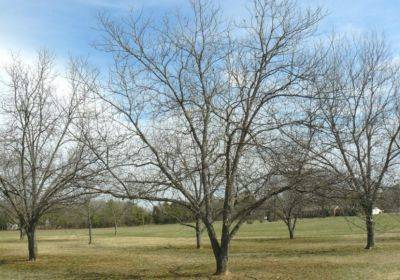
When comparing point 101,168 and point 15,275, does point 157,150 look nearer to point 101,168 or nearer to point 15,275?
point 101,168

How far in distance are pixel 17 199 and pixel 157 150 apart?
11.0 m

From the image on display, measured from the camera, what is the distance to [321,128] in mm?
13195

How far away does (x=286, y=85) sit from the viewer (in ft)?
44.9

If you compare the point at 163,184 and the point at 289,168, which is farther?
the point at 163,184

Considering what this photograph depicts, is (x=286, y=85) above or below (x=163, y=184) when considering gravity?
above

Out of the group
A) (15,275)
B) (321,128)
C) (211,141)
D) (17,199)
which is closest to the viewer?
(321,128)

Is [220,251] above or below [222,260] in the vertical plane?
above

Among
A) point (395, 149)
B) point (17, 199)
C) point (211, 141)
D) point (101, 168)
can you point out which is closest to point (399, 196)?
point (395, 149)

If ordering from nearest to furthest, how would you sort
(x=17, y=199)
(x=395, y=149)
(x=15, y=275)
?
(x=15, y=275), (x=17, y=199), (x=395, y=149)

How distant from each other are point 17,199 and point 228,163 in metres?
13.1

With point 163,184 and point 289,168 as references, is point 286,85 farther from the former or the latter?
point 163,184

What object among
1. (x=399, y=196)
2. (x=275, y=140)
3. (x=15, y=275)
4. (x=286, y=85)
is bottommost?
(x=15, y=275)

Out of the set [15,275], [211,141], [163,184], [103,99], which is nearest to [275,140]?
[211,141]

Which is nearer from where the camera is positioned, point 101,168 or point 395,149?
point 101,168
